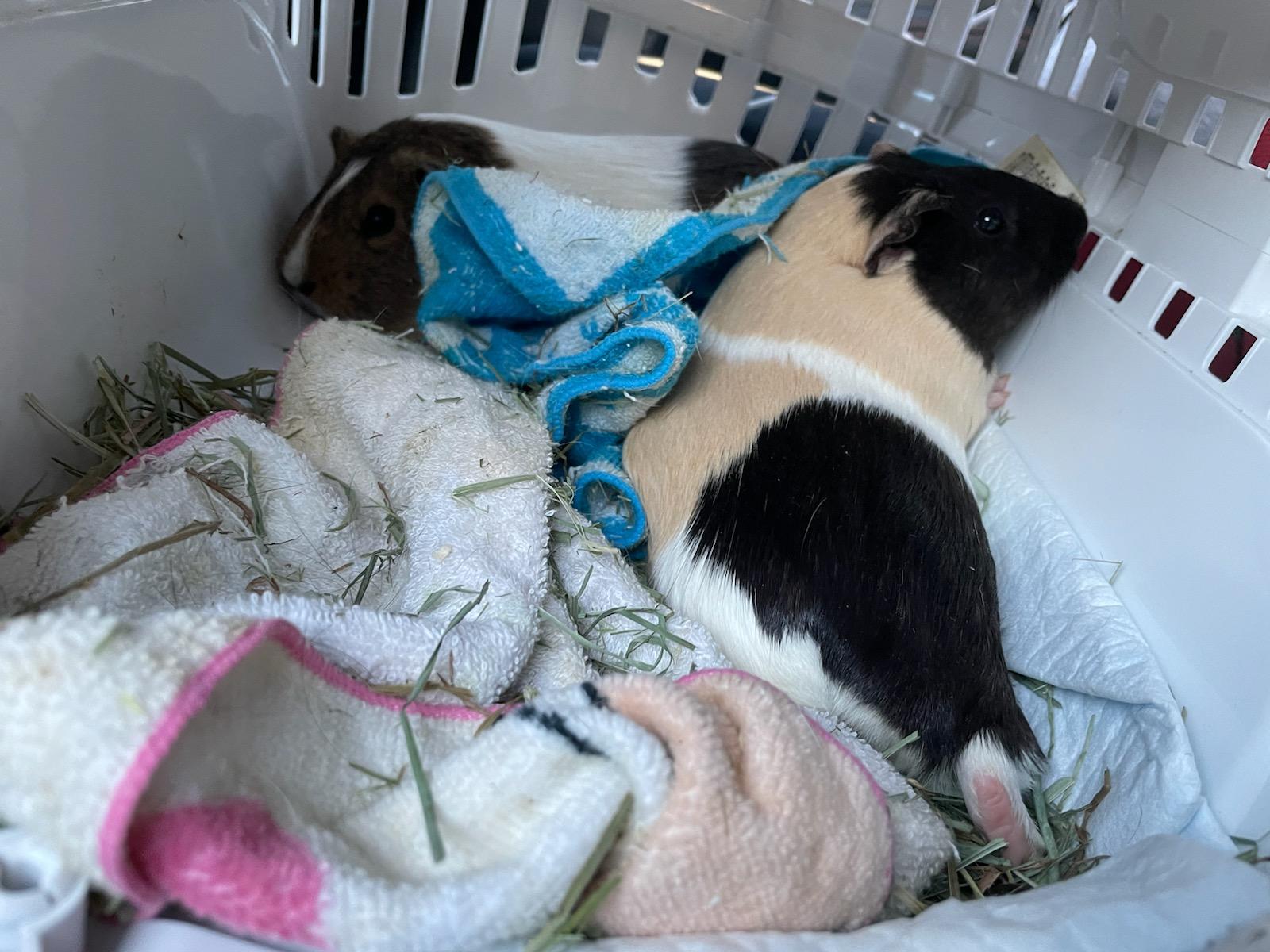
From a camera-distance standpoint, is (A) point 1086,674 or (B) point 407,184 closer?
(A) point 1086,674

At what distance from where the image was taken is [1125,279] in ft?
4.72

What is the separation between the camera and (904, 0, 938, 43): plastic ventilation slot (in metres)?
1.95

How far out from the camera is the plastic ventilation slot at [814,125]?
2.18 meters

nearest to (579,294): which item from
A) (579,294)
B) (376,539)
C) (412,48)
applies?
(579,294)

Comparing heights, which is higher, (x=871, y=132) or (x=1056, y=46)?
(x=1056, y=46)

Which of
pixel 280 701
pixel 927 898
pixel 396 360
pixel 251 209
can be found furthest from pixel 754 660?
pixel 251 209

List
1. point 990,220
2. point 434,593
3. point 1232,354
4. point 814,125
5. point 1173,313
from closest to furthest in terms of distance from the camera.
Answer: point 434,593, point 1232,354, point 1173,313, point 990,220, point 814,125

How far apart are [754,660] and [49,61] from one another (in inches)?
45.5

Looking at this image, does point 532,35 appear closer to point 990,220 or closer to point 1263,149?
point 990,220

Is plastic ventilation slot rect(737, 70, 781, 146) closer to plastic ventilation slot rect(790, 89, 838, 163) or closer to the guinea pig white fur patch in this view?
plastic ventilation slot rect(790, 89, 838, 163)

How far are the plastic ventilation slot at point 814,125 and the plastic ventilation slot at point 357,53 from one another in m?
1.01

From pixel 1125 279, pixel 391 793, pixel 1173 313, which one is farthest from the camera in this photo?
pixel 1125 279

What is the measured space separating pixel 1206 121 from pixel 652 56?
1.22 meters

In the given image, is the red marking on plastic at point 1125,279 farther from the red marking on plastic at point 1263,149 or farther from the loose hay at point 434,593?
the loose hay at point 434,593
